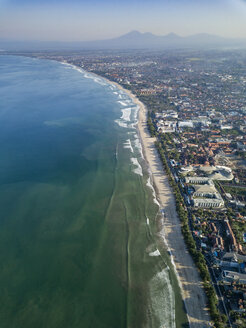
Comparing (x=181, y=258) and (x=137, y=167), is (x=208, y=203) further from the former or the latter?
(x=137, y=167)

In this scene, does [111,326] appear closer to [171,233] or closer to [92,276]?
[92,276]

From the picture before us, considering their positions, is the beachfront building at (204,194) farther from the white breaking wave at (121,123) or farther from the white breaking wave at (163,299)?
the white breaking wave at (121,123)

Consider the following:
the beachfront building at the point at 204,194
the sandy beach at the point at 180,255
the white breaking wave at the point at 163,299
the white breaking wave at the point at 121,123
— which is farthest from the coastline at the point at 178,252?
the white breaking wave at the point at 121,123

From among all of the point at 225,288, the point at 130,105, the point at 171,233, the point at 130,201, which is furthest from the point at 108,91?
the point at 225,288

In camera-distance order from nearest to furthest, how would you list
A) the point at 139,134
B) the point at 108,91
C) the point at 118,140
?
the point at 118,140
the point at 139,134
the point at 108,91

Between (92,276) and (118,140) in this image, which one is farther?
(118,140)

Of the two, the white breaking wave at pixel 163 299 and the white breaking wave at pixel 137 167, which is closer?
the white breaking wave at pixel 163 299
